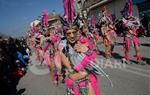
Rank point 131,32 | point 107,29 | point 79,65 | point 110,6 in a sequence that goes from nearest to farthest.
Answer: point 79,65, point 131,32, point 107,29, point 110,6

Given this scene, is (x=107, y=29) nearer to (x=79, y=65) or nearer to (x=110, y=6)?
(x=79, y=65)

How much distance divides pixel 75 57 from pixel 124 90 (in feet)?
9.57

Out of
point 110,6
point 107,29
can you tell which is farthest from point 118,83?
point 110,6

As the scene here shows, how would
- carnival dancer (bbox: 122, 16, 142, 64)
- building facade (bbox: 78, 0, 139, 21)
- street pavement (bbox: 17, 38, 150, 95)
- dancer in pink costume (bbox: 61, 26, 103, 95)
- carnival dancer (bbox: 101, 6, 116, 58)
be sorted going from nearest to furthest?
1. dancer in pink costume (bbox: 61, 26, 103, 95)
2. street pavement (bbox: 17, 38, 150, 95)
3. carnival dancer (bbox: 122, 16, 142, 64)
4. carnival dancer (bbox: 101, 6, 116, 58)
5. building facade (bbox: 78, 0, 139, 21)

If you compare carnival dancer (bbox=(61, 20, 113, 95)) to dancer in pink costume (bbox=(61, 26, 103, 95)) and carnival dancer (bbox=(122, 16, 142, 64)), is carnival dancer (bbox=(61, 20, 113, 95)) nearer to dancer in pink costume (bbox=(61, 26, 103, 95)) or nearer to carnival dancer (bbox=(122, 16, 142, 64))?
dancer in pink costume (bbox=(61, 26, 103, 95))

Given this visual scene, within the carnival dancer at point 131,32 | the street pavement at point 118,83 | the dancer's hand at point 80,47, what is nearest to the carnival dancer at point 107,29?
the street pavement at point 118,83

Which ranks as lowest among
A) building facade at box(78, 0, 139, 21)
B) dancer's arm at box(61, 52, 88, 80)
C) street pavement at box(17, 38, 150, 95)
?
street pavement at box(17, 38, 150, 95)

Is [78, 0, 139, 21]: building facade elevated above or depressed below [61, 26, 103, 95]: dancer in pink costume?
above

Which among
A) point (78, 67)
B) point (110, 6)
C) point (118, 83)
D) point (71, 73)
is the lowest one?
point (118, 83)

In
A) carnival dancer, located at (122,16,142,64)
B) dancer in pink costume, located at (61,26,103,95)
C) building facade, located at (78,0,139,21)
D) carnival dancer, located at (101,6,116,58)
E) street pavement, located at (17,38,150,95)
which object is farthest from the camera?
building facade, located at (78,0,139,21)

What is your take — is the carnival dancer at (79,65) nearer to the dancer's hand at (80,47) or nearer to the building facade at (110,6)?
the dancer's hand at (80,47)

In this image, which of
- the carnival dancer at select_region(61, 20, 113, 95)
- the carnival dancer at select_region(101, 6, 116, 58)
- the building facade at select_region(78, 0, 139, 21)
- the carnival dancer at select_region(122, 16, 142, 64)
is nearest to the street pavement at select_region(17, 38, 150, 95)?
the carnival dancer at select_region(122, 16, 142, 64)

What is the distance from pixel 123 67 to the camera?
32.6 feet

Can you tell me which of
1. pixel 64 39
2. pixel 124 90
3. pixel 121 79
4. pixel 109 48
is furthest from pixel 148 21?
pixel 64 39
